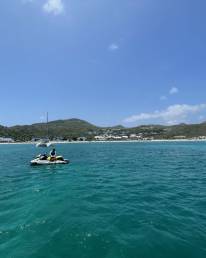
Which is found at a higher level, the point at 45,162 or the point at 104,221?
the point at 45,162

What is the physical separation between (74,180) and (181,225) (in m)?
19.4

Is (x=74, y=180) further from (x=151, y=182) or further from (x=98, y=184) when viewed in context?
(x=151, y=182)

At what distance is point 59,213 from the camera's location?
1852 cm

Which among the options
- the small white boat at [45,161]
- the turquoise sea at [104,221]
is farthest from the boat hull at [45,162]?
the turquoise sea at [104,221]

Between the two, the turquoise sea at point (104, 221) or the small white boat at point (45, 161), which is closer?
the turquoise sea at point (104, 221)

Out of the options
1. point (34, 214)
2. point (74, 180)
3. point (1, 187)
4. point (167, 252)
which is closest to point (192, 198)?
point (167, 252)

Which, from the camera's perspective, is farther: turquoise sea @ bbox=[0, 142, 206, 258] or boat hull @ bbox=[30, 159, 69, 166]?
boat hull @ bbox=[30, 159, 69, 166]

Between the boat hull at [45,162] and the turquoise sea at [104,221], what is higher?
the boat hull at [45,162]

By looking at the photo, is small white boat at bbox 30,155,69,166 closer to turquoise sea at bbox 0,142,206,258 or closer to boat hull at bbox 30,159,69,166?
boat hull at bbox 30,159,69,166

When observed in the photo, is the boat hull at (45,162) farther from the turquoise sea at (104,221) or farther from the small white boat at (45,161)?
the turquoise sea at (104,221)

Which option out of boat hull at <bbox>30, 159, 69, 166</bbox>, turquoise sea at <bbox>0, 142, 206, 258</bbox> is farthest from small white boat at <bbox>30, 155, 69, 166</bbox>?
turquoise sea at <bbox>0, 142, 206, 258</bbox>

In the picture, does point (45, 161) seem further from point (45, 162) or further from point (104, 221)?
point (104, 221)

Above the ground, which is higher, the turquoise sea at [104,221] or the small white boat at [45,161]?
the small white boat at [45,161]

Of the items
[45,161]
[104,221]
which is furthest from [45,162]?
[104,221]
